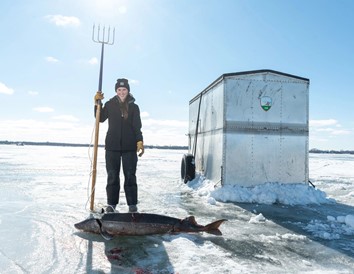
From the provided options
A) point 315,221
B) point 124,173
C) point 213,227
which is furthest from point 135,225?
point 315,221

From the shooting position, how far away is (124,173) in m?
5.79

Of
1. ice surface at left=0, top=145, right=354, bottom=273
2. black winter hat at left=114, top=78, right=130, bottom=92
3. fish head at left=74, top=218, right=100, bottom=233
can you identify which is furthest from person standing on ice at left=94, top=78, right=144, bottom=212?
fish head at left=74, top=218, right=100, bottom=233

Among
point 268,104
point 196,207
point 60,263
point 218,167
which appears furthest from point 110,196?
point 268,104

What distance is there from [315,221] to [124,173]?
3360 mm

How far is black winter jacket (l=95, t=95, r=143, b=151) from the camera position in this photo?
5.75 metres

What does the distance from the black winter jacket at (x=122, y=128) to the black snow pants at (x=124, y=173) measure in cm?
13

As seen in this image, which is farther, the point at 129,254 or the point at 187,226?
the point at 187,226

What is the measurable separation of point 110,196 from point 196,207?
1.70m

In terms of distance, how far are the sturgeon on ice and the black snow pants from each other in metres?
1.60

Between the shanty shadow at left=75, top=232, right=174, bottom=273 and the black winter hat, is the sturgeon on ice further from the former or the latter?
the black winter hat

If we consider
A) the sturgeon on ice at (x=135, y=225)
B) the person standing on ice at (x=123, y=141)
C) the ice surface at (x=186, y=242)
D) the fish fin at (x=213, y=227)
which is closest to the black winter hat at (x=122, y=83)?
the person standing on ice at (x=123, y=141)

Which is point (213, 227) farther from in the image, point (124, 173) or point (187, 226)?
point (124, 173)

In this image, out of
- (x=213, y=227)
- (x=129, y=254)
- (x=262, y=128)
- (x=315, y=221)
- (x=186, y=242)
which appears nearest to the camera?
(x=129, y=254)

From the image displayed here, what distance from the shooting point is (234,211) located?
606 centimetres
